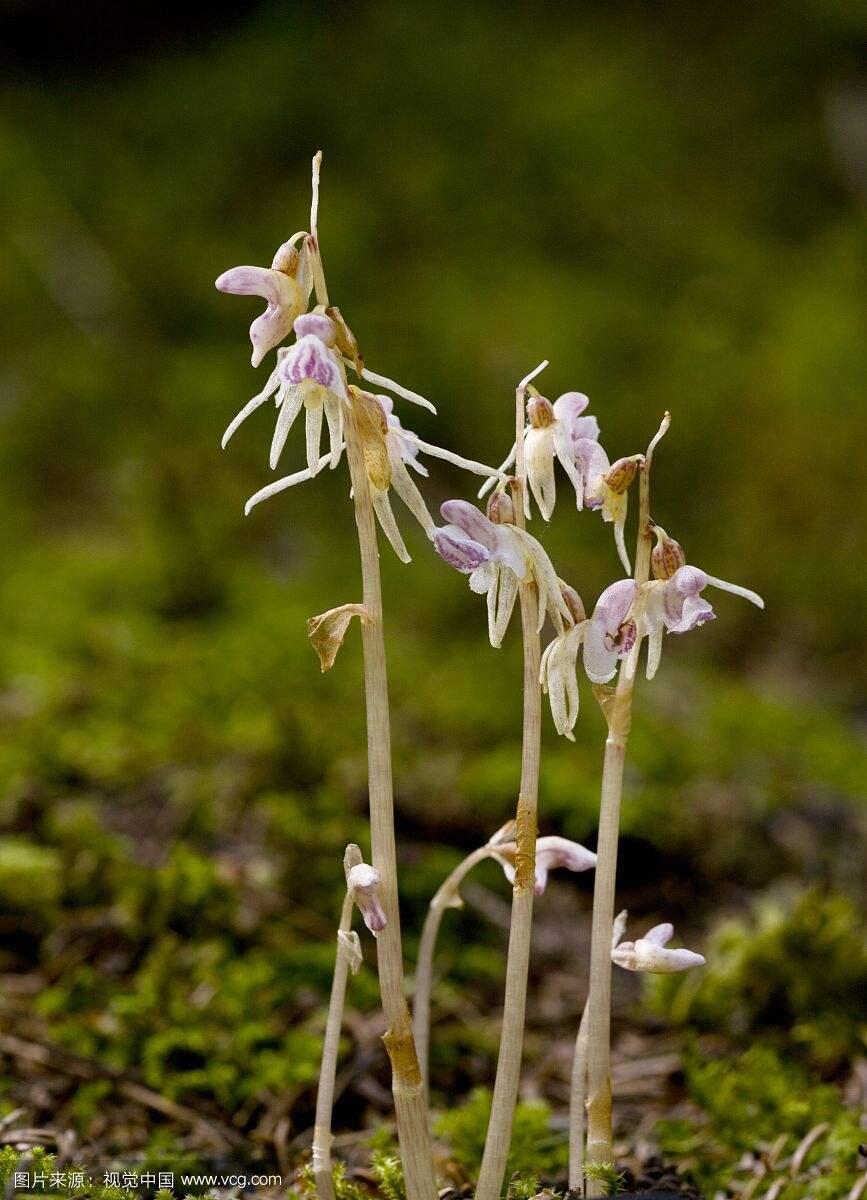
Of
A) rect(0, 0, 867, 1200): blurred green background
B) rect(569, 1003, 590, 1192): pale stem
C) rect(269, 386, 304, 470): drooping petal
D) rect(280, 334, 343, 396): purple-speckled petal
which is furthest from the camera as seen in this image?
rect(0, 0, 867, 1200): blurred green background

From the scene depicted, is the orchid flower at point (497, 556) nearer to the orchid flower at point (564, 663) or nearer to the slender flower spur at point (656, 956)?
the orchid flower at point (564, 663)

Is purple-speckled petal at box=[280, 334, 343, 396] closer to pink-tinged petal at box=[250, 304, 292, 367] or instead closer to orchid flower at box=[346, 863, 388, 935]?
pink-tinged petal at box=[250, 304, 292, 367]

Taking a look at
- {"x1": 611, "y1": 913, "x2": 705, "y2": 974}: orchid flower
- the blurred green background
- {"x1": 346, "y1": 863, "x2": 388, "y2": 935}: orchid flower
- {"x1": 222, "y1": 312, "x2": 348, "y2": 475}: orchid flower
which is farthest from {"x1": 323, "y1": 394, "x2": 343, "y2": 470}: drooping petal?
the blurred green background

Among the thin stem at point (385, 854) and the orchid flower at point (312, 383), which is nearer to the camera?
the orchid flower at point (312, 383)

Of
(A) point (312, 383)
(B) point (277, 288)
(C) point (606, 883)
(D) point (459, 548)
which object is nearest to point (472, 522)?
(D) point (459, 548)

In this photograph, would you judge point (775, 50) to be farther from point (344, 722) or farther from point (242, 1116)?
point (242, 1116)

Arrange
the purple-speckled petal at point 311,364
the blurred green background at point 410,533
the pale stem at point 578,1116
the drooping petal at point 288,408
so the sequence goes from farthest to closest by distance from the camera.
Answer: the blurred green background at point 410,533 → the pale stem at point 578,1116 → the drooping petal at point 288,408 → the purple-speckled petal at point 311,364

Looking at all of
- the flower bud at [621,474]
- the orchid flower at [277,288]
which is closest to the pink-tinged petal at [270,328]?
the orchid flower at [277,288]
